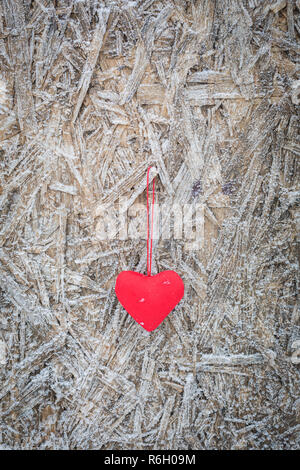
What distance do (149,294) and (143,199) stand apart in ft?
0.94

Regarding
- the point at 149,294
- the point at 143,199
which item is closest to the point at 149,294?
the point at 149,294

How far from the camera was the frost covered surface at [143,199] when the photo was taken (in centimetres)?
99

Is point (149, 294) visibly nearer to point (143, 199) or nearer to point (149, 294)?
point (149, 294)

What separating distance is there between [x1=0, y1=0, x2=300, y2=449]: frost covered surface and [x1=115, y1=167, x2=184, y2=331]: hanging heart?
0.26 ft

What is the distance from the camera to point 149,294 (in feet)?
3.06

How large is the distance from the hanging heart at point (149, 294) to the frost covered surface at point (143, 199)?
0.26ft

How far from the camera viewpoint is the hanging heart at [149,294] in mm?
937

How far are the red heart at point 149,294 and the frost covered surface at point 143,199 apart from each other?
0.27 ft

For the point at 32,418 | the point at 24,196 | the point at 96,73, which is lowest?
the point at 32,418

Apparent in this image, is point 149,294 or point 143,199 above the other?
point 143,199
